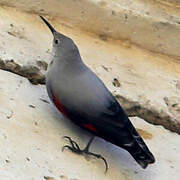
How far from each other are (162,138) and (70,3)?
689 mm

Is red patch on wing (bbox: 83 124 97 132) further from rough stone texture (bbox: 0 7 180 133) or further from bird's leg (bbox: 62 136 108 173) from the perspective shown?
rough stone texture (bbox: 0 7 180 133)

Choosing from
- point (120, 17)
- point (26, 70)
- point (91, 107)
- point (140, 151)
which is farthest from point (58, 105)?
point (120, 17)

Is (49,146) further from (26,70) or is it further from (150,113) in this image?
(150,113)

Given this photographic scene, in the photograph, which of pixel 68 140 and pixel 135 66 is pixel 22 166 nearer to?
pixel 68 140

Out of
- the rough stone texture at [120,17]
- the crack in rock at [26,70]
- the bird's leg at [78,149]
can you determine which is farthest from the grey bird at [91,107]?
the rough stone texture at [120,17]

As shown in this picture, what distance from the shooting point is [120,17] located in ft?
9.50

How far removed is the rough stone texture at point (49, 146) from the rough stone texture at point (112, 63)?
0.05m

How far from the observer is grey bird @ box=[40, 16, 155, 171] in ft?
7.98

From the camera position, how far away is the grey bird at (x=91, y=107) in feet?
7.98

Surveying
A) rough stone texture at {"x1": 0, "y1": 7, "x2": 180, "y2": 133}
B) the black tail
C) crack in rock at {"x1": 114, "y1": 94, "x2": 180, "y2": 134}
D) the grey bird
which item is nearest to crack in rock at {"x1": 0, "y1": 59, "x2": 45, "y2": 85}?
rough stone texture at {"x1": 0, "y1": 7, "x2": 180, "y2": 133}

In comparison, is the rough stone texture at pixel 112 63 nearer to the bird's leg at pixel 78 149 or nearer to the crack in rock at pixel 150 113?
the crack in rock at pixel 150 113

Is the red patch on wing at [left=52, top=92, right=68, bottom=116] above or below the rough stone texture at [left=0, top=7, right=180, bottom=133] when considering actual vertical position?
below

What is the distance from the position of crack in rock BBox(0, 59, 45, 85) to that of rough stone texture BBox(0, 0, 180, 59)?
12.6 inches

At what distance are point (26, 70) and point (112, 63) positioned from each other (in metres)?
0.39
